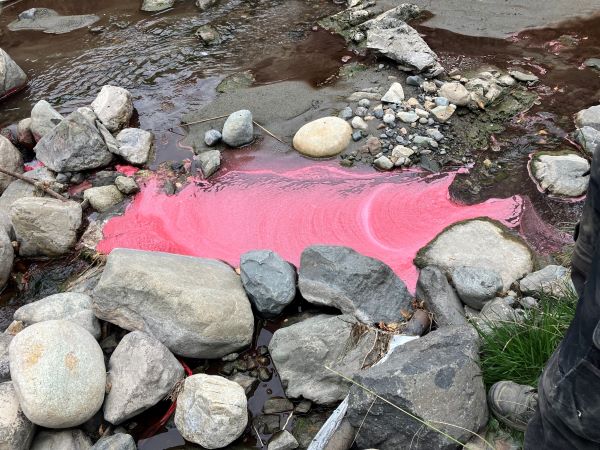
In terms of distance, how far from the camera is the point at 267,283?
3.66 meters

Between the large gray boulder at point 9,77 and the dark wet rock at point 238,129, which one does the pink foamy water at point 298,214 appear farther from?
the large gray boulder at point 9,77

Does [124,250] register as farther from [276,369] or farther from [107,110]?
[107,110]

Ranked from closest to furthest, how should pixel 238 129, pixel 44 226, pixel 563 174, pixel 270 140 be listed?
1. pixel 44 226
2. pixel 563 174
3. pixel 238 129
4. pixel 270 140

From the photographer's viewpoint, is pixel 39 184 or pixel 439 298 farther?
pixel 39 184

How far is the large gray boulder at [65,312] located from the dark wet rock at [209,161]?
1732 mm

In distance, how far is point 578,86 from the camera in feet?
18.4

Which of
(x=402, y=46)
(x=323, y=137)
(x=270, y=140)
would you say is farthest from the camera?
(x=402, y=46)

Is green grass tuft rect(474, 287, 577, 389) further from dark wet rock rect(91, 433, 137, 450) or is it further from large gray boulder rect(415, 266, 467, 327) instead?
dark wet rock rect(91, 433, 137, 450)

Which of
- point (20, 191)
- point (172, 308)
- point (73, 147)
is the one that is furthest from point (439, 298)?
point (20, 191)

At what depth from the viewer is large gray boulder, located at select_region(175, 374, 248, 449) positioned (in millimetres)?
3008

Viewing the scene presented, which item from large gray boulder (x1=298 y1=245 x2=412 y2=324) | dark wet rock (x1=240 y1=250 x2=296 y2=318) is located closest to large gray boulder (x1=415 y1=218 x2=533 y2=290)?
large gray boulder (x1=298 y1=245 x2=412 y2=324)

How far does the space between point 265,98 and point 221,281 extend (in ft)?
8.95

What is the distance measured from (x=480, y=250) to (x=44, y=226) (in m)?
3.35

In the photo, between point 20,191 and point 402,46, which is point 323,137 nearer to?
point 402,46
